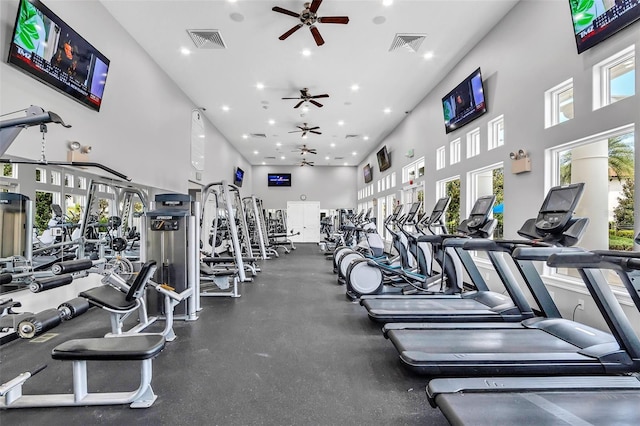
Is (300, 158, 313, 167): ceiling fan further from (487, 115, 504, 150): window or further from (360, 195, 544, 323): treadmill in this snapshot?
(360, 195, 544, 323): treadmill

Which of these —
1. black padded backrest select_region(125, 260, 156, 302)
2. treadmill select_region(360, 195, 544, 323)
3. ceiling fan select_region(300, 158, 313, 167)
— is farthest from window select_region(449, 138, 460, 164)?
ceiling fan select_region(300, 158, 313, 167)

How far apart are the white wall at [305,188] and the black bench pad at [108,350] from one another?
560 inches

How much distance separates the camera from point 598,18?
308 cm

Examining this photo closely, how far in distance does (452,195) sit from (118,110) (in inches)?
263

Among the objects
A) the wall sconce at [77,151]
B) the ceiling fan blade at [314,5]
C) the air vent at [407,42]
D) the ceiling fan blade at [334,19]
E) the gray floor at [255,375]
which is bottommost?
the gray floor at [255,375]

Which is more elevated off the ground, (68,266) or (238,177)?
(238,177)

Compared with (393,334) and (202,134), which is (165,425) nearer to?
(393,334)

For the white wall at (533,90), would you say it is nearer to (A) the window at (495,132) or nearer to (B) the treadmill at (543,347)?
(A) the window at (495,132)

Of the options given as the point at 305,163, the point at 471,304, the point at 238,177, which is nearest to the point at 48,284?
the point at 471,304

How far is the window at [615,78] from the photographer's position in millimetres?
3006

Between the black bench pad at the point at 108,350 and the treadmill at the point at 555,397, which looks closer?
the treadmill at the point at 555,397

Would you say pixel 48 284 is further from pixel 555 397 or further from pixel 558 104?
pixel 558 104

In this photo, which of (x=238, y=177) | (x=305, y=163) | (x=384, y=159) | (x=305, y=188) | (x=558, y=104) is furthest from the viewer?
(x=305, y=188)

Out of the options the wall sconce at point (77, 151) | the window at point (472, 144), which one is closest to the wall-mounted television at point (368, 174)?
the window at point (472, 144)
